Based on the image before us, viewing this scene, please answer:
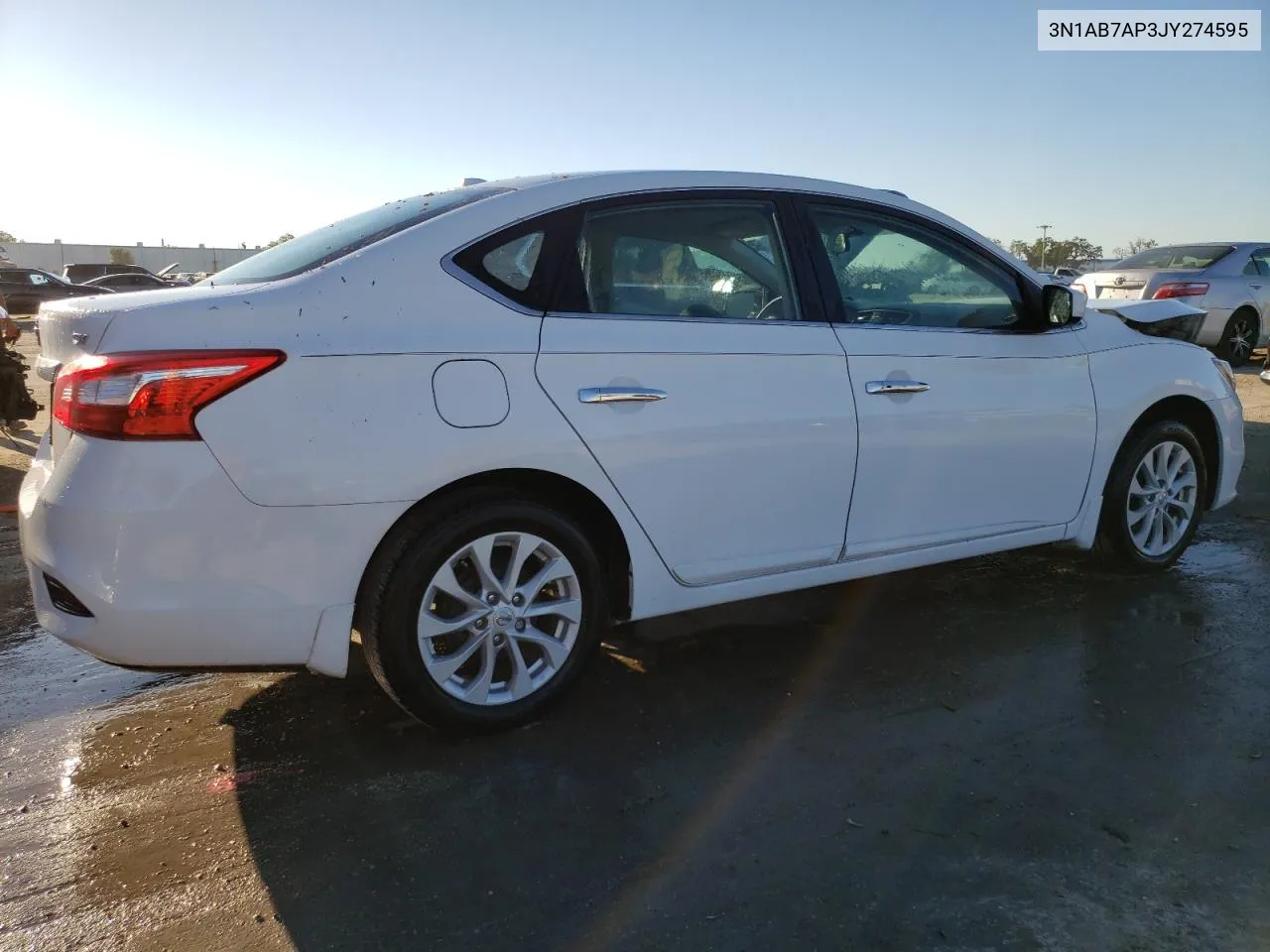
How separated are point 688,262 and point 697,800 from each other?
1701 millimetres

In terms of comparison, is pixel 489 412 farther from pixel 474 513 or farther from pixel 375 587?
pixel 375 587

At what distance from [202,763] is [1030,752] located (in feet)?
8.02

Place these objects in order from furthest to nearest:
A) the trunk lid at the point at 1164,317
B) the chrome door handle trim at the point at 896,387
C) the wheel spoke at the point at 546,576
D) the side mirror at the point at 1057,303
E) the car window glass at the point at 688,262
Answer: the trunk lid at the point at 1164,317
the side mirror at the point at 1057,303
the chrome door handle trim at the point at 896,387
the car window glass at the point at 688,262
the wheel spoke at the point at 546,576

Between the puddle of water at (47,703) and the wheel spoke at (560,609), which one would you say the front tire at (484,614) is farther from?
the puddle of water at (47,703)

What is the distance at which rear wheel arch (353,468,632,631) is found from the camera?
2.79 meters

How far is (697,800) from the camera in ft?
8.90

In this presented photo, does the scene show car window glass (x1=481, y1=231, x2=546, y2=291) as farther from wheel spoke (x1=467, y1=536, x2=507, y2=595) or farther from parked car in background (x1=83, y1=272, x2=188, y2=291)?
parked car in background (x1=83, y1=272, x2=188, y2=291)

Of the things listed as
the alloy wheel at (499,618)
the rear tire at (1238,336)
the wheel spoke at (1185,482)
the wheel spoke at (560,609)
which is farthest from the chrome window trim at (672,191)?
the rear tire at (1238,336)

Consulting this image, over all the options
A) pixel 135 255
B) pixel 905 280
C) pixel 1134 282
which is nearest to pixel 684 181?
pixel 905 280

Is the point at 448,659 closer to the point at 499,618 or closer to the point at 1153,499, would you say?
the point at 499,618

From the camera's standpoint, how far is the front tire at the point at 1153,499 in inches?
172

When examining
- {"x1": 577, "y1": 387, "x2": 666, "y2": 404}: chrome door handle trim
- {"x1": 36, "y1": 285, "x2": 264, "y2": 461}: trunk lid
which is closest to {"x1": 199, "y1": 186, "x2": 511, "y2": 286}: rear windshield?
{"x1": 36, "y1": 285, "x2": 264, "y2": 461}: trunk lid

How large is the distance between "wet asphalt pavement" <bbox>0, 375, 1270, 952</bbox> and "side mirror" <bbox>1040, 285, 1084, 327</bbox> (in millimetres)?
1239

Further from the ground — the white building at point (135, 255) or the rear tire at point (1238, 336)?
the white building at point (135, 255)
